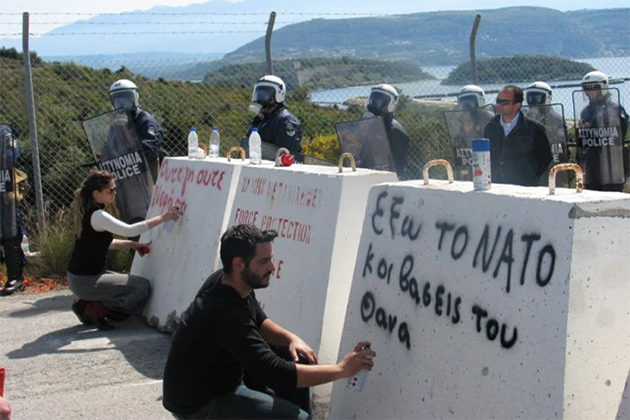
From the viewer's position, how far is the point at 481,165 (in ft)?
14.7

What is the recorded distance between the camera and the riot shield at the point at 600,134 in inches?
353

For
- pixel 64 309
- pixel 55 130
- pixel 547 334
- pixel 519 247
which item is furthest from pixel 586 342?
pixel 55 130

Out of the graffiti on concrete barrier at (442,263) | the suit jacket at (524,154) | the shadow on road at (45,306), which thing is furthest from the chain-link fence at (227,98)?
the graffiti on concrete barrier at (442,263)

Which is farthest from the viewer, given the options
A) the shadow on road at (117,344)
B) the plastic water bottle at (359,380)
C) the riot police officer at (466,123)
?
the riot police officer at (466,123)

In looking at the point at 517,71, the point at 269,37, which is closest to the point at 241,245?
the point at 269,37

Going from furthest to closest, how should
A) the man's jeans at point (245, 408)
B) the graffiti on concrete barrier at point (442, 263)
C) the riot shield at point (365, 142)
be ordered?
the riot shield at point (365, 142), the man's jeans at point (245, 408), the graffiti on concrete barrier at point (442, 263)

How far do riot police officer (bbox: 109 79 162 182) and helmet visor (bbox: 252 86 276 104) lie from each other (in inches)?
52.0

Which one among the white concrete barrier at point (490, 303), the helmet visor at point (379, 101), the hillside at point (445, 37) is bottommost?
the white concrete barrier at point (490, 303)

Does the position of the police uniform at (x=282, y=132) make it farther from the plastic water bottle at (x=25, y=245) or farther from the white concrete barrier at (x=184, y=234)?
the plastic water bottle at (x=25, y=245)

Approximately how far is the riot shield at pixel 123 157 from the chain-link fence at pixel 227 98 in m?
1.73

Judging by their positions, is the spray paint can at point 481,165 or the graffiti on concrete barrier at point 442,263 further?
the spray paint can at point 481,165

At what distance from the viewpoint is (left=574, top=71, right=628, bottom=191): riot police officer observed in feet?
29.4

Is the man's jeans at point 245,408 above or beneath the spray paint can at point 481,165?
beneath

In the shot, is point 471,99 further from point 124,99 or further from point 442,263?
point 442,263
